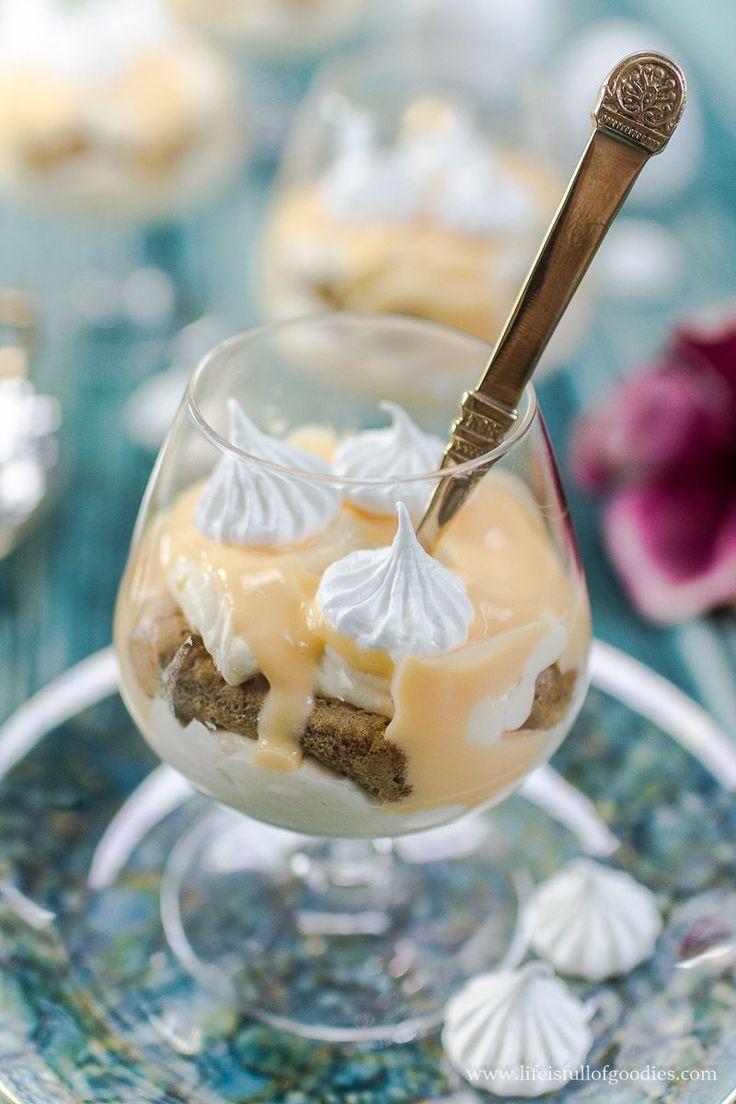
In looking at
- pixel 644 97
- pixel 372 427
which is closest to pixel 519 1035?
pixel 372 427

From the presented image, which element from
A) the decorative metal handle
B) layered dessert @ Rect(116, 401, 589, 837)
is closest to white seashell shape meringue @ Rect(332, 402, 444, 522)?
layered dessert @ Rect(116, 401, 589, 837)

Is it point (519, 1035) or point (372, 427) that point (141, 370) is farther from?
point (519, 1035)

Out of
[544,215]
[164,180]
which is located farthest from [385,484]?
[164,180]

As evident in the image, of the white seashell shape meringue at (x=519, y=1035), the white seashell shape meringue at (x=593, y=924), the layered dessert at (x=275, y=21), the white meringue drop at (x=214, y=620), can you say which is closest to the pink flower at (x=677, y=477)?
the white seashell shape meringue at (x=593, y=924)

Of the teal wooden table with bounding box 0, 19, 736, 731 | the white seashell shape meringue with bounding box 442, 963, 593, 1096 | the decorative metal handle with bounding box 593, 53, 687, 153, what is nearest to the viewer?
the decorative metal handle with bounding box 593, 53, 687, 153

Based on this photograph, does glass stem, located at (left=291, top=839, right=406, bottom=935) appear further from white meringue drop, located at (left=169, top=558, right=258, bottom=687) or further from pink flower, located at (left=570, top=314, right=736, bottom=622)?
pink flower, located at (left=570, top=314, right=736, bottom=622)

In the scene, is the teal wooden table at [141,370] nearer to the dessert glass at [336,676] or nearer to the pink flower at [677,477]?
the pink flower at [677,477]

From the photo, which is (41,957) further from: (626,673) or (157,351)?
(157,351)
